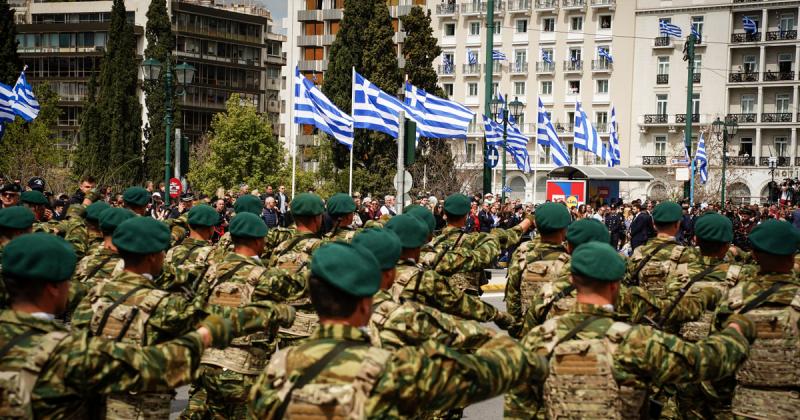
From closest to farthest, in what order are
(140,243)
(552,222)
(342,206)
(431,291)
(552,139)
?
(140,243) < (431,291) < (552,222) < (342,206) < (552,139)

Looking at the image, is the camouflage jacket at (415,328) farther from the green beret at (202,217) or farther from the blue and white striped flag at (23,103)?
the blue and white striped flag at (23,103)

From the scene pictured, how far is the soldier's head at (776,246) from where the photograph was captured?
6.15 meters

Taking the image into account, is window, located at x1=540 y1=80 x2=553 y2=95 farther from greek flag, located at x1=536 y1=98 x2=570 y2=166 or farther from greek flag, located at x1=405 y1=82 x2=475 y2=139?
greek flag, located at x1=405 y1=82 x2=475 y2=139

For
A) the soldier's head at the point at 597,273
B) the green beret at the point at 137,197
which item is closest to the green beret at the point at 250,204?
the green beret at the point at 137,197

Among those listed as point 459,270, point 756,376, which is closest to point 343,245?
point 756,376

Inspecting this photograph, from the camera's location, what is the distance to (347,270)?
4.03m

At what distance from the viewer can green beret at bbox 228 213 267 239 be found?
7555mm

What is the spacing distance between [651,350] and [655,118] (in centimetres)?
7625

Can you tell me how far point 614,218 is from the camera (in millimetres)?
28312

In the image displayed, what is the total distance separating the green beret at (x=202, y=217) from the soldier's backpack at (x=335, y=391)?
514 centimetres

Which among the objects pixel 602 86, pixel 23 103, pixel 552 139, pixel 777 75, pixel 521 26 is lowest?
pixel 552 139

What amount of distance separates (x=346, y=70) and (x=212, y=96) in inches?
1855

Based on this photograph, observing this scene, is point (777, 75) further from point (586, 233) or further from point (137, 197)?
point (586, 233)

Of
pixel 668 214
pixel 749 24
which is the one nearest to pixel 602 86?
pixel 749 24
